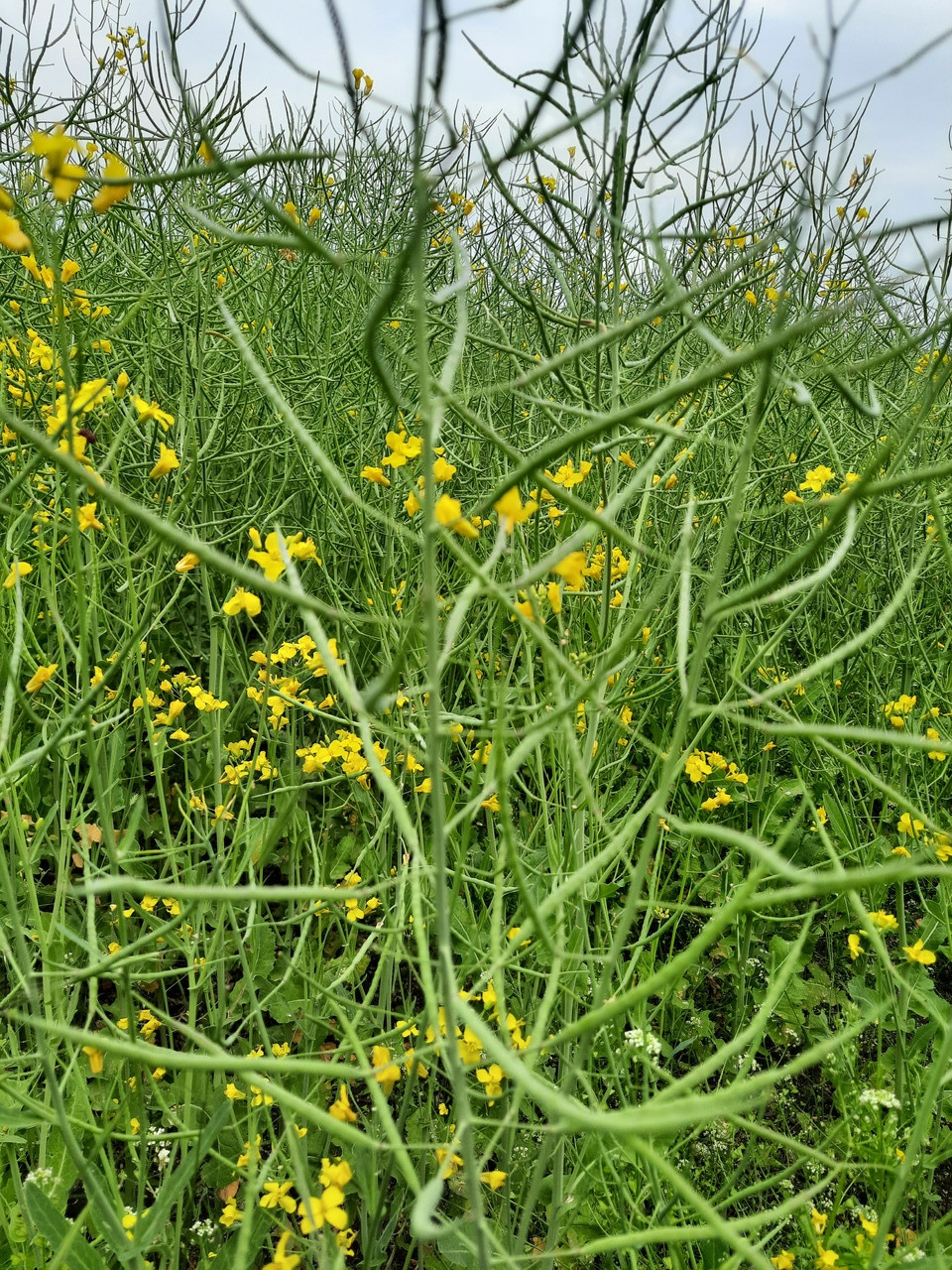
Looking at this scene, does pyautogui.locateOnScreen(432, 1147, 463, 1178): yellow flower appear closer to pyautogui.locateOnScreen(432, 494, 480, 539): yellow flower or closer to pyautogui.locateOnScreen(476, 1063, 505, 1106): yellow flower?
pyautogui.locateOnScreen(476, 1063, 505, 1106): yellow flower

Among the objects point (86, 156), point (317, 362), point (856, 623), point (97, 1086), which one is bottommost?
point (97, 1086)

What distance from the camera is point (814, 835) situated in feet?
8.49

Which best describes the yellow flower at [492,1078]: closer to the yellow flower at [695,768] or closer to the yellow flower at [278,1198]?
the yellow flower at [278,1198]

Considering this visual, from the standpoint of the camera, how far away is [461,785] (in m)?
1.28

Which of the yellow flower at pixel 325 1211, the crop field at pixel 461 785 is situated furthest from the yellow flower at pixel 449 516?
the yellow flower at pixel 325 1211

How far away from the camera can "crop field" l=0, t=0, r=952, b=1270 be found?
0.62m

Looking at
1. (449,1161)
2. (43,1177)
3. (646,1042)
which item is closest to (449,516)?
(449,1161)

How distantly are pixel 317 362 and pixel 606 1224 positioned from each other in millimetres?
2117

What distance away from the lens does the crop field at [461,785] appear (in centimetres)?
62

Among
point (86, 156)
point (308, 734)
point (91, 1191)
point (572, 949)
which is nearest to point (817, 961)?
point (572, 949)

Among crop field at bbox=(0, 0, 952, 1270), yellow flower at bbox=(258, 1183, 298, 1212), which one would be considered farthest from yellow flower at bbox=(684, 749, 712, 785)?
yellow flower at bbox=(258, 1183, 298, 1212)

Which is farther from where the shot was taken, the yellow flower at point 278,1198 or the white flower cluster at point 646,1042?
the white flower cluster at point 646,1042

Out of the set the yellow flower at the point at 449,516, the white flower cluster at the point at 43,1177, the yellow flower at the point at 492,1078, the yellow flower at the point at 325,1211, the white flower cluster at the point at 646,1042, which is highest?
the yellow flower at the point at 449,516

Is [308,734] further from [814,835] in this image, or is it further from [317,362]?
[814,835]
